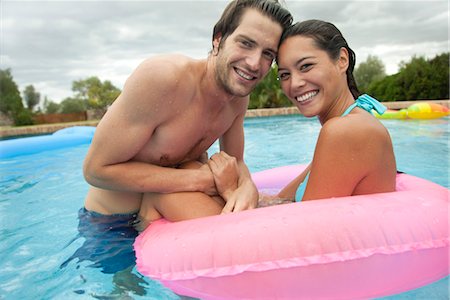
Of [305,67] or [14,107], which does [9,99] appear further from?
[305,67]

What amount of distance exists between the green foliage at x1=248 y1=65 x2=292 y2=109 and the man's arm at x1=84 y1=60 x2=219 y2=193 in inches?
796

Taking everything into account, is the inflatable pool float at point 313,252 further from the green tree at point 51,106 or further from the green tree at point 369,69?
the green tree at point 51,106

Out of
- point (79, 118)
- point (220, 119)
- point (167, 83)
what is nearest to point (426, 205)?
point (220, 119)

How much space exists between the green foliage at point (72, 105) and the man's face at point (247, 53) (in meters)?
44.0

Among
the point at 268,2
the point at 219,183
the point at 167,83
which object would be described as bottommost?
the point at 219,183

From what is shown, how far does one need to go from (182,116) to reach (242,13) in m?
0.68

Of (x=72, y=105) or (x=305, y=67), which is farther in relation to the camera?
(x=72, y=105)

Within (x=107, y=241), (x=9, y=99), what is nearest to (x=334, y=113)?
(x=107, y=241)

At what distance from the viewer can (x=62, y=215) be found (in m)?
3.70

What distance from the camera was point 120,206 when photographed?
8.58 ft

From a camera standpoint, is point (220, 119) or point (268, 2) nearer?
point (268, 2)

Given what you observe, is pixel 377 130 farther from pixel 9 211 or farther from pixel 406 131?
pixel 406 131

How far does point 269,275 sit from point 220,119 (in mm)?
1137

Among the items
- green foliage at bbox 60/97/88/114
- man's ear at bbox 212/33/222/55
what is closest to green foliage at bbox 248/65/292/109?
man's ear at bbox 212/33/222/55
